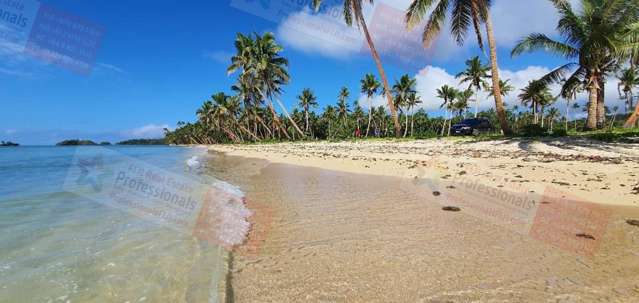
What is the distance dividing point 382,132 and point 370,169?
2634 inches

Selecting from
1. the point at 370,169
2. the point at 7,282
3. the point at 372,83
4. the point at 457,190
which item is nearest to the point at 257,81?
the point at 372,83

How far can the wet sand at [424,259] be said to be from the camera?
281 cm

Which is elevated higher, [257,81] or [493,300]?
[257,81]

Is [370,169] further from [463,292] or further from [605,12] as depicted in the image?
[605,12]

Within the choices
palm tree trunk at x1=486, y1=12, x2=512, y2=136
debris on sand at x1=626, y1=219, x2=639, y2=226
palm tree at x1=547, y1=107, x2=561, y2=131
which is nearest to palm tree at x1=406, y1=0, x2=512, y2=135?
palm tree trunk at x1=486, y1=12, x2=512, y2=136

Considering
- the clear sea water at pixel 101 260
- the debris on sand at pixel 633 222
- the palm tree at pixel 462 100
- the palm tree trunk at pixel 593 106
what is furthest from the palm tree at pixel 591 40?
the palm tree at pixel 462 100

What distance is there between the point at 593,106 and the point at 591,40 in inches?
138

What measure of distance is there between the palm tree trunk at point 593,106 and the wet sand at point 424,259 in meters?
15.4

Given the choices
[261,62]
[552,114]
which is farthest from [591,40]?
[552,114]

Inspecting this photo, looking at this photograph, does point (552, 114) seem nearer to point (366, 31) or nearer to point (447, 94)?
point (447, 94)

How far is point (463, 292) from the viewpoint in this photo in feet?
9.16

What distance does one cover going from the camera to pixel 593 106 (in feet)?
57.9

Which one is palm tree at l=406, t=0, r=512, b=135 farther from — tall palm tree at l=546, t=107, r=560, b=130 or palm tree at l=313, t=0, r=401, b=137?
tall palm tree at l=546, t=107, r=560, b=130

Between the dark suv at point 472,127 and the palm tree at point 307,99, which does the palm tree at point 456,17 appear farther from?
the palm tree at point 307,99
